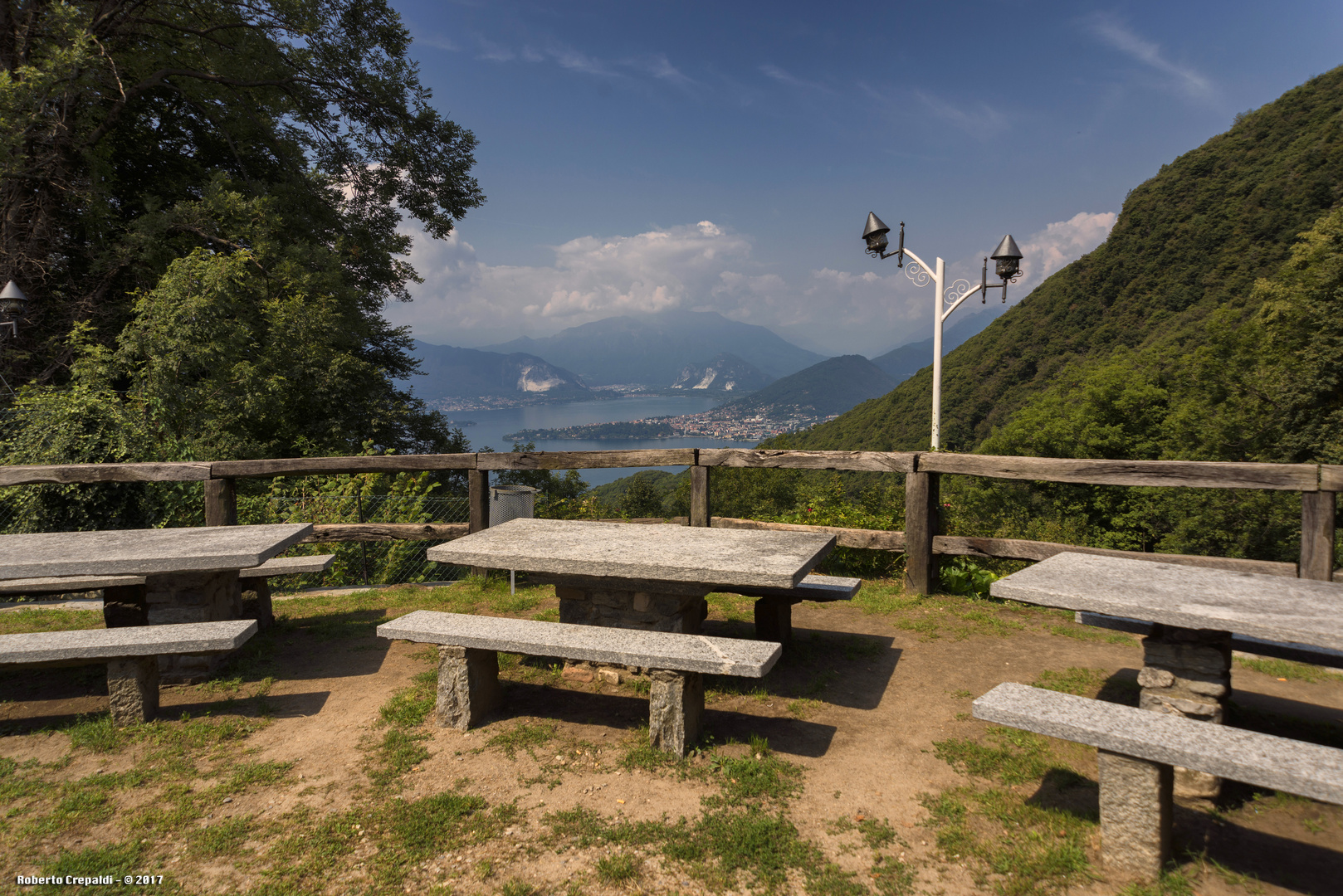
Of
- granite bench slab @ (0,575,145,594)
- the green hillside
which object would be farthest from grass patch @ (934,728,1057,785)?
the green hillside

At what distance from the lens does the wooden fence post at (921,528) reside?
Answer: 523cm

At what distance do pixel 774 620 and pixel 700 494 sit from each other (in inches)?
64.2

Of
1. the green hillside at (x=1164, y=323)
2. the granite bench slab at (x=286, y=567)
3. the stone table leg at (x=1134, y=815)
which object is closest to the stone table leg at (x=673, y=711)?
the stone table leg at (x=1134, y=815)

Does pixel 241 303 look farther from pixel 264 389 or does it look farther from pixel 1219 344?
pixel 1219 344

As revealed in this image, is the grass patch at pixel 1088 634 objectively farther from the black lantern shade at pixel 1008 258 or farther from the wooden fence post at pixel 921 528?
the black lantern shade at pixel 1008 258

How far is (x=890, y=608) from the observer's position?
16.9 feet

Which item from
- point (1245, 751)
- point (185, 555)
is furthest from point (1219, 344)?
point (185, 555)

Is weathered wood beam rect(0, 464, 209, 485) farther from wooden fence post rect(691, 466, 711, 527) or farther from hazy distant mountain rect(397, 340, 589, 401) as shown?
hazy distant mountain rect(397, 340, 589, 401)

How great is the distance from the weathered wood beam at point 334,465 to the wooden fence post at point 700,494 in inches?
76.7

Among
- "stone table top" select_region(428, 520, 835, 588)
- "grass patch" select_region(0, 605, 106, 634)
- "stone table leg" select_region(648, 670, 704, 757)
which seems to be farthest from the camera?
"grass patch" select_region(0, 605, 106, 634)

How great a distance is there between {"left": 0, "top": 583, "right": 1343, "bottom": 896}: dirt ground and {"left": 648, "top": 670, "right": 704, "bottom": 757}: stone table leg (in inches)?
3.7

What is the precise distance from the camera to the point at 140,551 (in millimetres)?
3830

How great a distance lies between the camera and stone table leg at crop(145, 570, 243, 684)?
3939 mm

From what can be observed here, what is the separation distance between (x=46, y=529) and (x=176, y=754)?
4679 mm
